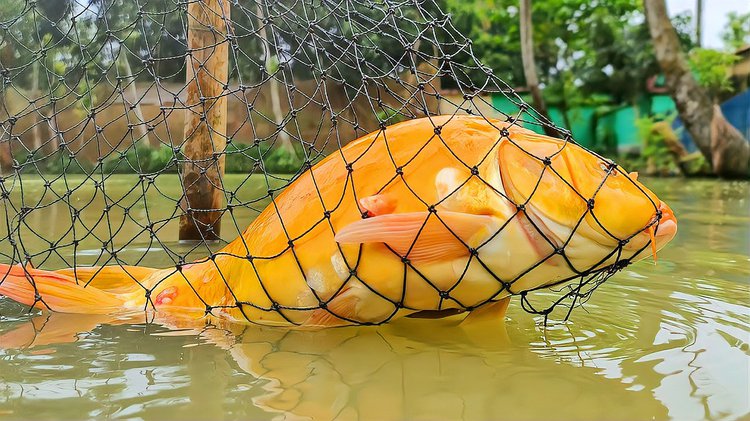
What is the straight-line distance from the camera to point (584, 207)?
92.1 inches

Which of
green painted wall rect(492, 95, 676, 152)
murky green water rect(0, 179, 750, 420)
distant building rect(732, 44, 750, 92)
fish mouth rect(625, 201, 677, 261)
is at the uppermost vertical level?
distant building rect(732, 44, 750, 92)

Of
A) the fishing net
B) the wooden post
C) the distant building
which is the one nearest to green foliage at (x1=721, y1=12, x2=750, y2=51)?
the distant building

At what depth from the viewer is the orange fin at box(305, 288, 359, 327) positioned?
2.53m

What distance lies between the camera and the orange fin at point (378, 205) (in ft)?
7.98

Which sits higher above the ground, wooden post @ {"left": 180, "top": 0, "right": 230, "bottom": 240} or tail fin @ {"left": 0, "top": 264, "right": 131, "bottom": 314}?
wooden post @ {"left": 180, "top": 0, "right": 230, "bottom": 240}

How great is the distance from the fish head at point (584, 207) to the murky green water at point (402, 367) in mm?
344

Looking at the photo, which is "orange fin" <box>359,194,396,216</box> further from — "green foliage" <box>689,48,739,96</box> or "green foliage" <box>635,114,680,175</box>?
"green foliage" <box>689,48,739,96</box>

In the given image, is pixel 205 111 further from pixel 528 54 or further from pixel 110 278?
pixel 528 54

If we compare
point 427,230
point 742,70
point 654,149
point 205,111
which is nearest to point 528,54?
point 654,149

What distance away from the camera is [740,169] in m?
13.1

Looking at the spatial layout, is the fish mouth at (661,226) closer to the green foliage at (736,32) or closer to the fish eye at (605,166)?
the fish eye at (605,166)

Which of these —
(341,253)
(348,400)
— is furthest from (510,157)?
(348,400)

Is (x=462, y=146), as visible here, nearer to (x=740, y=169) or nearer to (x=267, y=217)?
(x=267, y=217)

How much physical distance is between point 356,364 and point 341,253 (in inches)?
17.1
